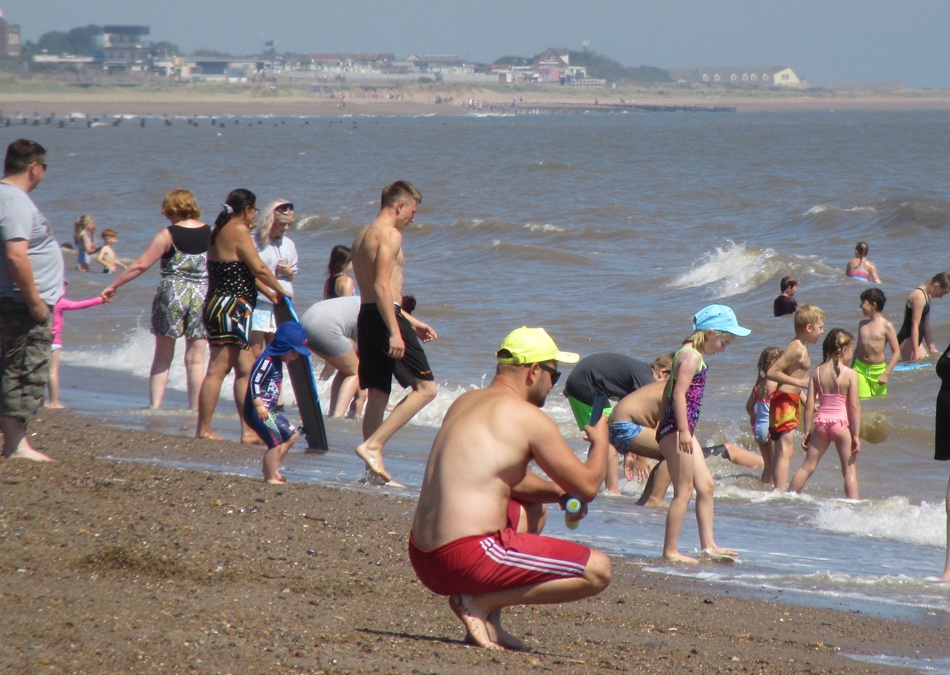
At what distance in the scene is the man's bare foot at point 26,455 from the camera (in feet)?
18.9

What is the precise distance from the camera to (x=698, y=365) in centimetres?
576

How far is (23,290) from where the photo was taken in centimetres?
538

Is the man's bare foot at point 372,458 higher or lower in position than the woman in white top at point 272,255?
lower

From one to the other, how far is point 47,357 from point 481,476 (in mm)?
2879

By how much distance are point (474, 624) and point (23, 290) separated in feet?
9.31

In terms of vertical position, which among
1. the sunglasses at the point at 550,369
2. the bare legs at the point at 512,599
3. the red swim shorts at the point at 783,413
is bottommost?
the red swim shorts at the point at 783,413

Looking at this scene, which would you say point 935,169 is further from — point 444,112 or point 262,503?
point 444,112

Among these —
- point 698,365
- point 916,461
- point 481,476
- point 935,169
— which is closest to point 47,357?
point 481,476

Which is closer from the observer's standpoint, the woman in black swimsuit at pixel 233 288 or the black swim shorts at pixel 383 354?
the black swim shorts at pixel 383 354

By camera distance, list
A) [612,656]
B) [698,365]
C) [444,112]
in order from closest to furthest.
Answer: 1. [612,656]
2. [698,365]
3. [444,112]

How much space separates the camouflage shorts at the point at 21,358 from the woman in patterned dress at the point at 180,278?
1721 millimetres

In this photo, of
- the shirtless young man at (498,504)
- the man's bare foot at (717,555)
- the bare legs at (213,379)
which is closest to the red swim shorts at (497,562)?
the shirtless young man at (498,504)

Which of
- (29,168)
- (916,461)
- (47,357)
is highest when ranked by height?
(29,168)

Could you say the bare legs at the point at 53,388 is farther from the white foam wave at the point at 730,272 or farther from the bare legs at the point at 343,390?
the white foam wave at the point at 730,272
